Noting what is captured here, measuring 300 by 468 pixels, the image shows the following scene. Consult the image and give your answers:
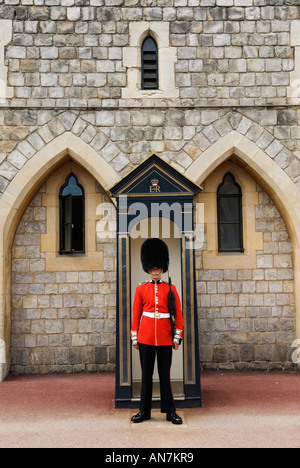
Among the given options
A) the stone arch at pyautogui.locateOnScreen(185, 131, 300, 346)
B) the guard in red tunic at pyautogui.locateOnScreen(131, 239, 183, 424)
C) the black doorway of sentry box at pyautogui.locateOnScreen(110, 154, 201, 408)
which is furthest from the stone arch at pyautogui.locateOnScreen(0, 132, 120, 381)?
the guard in red tunic at pyautogui.locateOnScreen(131, 239, 183, 424)

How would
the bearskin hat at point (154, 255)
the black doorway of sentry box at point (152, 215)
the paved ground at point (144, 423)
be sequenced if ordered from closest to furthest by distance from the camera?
the paved ground at point (144, 423) < the bearskin hat at point (154, 255) < the black doorway of sentry box at point (152, 215)

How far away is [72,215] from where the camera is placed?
716cm

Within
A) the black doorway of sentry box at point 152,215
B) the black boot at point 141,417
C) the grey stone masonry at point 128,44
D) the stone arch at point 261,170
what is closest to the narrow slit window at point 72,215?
the grey stone masonry at point 128,44

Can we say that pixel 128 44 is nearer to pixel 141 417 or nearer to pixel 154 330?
pixel 154 330

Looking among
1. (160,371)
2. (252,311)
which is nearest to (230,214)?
(252,311)

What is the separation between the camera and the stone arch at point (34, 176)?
268 inches

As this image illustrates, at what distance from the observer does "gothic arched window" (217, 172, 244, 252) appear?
7.25 meters

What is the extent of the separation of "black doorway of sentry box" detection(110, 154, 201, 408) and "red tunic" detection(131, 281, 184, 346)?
0.30m

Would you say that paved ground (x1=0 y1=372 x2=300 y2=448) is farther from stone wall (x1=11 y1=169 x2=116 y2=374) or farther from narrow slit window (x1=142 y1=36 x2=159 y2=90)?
narrow slit window (x1=142 y1=36 x2=159 y2=90)

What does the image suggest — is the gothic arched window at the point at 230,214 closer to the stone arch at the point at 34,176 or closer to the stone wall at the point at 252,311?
the stone wall at the point at 252,311

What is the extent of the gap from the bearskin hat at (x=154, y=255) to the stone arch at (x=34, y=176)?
7.00 feet

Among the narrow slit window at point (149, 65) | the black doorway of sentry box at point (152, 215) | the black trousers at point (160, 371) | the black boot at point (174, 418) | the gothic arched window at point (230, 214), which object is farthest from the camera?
the gothic arched window at point (230, 214)

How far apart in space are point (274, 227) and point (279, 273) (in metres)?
0.66

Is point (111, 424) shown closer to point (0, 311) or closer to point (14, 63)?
point (0, 311)
